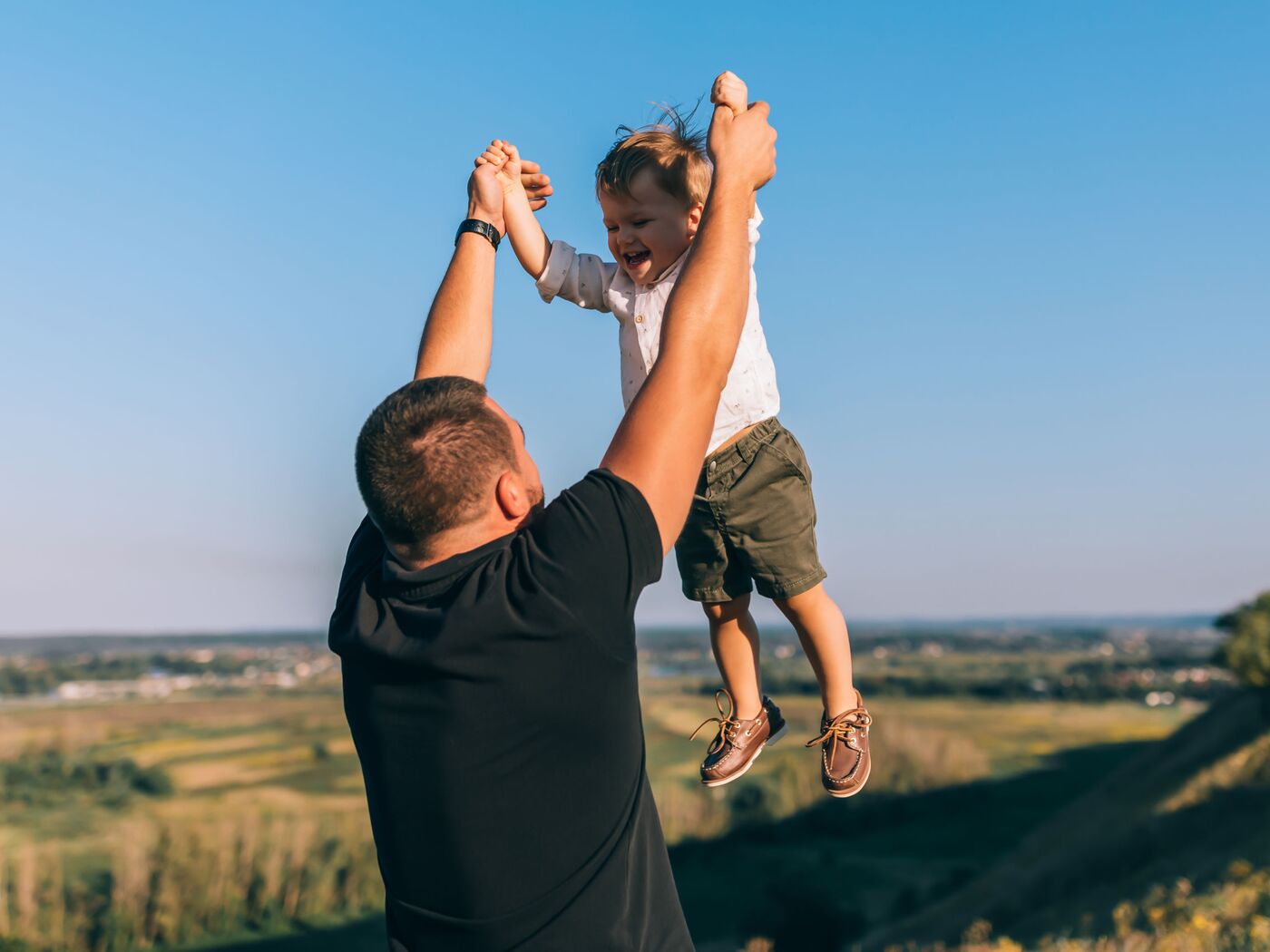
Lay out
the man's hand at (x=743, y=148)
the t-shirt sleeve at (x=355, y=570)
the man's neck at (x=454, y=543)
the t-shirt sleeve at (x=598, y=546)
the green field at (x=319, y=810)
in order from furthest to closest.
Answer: the green field at (x=319, y=810), the man's hand at (x=743, y=148), the t-shirt sleeve at (x=355, y=570), the man's neck at (x=454, y=543), the t-shirt sleeve at (x=598, y=546)

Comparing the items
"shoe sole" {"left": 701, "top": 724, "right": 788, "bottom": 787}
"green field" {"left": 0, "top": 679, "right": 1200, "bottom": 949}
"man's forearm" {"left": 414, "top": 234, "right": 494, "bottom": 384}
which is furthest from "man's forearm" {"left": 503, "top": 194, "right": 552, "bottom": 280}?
"green field" {"left": 0, "top": 679, "right": 1200, "bottom": 949}

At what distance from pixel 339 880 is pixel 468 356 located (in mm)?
67591

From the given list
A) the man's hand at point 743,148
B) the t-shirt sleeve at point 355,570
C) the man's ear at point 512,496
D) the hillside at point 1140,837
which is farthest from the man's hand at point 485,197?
the hillside at point 1140,837

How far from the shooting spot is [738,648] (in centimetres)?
436

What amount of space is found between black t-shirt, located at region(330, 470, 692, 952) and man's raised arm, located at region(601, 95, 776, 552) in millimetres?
97

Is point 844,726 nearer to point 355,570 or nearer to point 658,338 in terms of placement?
point 658,338

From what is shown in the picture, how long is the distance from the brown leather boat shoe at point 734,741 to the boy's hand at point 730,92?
213cm

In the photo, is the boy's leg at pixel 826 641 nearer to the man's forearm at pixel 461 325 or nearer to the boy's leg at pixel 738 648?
the boy's leg at pixel 738 648

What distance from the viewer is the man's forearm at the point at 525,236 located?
419cm

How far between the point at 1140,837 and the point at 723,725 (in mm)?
41529

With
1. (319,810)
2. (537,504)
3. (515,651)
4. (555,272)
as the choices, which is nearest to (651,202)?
(555,272)

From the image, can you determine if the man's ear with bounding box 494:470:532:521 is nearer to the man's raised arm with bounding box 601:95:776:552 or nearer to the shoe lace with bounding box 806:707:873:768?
the man's raised arm with bounding box 601:95:776:552

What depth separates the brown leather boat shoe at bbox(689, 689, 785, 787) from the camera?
4.19m

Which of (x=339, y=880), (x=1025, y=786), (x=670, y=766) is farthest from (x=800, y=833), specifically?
(x=339, y=880)
